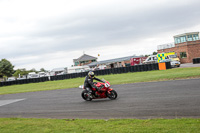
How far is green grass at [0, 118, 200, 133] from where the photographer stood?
5889mm

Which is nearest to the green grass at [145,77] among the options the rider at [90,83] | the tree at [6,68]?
the rider at [90,83]

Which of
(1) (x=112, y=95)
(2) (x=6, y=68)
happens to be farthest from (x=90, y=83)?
(2) (x=6, y=68)

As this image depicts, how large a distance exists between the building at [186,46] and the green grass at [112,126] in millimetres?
42002

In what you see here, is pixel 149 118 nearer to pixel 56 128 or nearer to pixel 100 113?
pixel 100 113

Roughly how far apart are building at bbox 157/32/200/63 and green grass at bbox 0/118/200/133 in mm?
42002

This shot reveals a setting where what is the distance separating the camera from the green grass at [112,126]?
5.89m

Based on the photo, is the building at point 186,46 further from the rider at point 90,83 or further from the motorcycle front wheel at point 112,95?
the rider at point 90,83

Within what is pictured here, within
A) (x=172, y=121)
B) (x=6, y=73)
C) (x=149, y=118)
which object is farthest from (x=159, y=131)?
(x=6, y=73)

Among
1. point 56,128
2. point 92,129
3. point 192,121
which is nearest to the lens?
point 192,121

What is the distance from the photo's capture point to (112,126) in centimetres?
681

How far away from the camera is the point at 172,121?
6.54 m

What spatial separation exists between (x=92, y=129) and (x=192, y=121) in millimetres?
3047

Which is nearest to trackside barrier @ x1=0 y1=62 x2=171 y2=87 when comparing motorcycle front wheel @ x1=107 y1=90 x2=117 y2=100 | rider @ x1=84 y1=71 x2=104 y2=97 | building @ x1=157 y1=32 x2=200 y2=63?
building @ x1=157 y1=32 x2=200 y2=63

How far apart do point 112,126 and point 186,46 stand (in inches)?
1688
